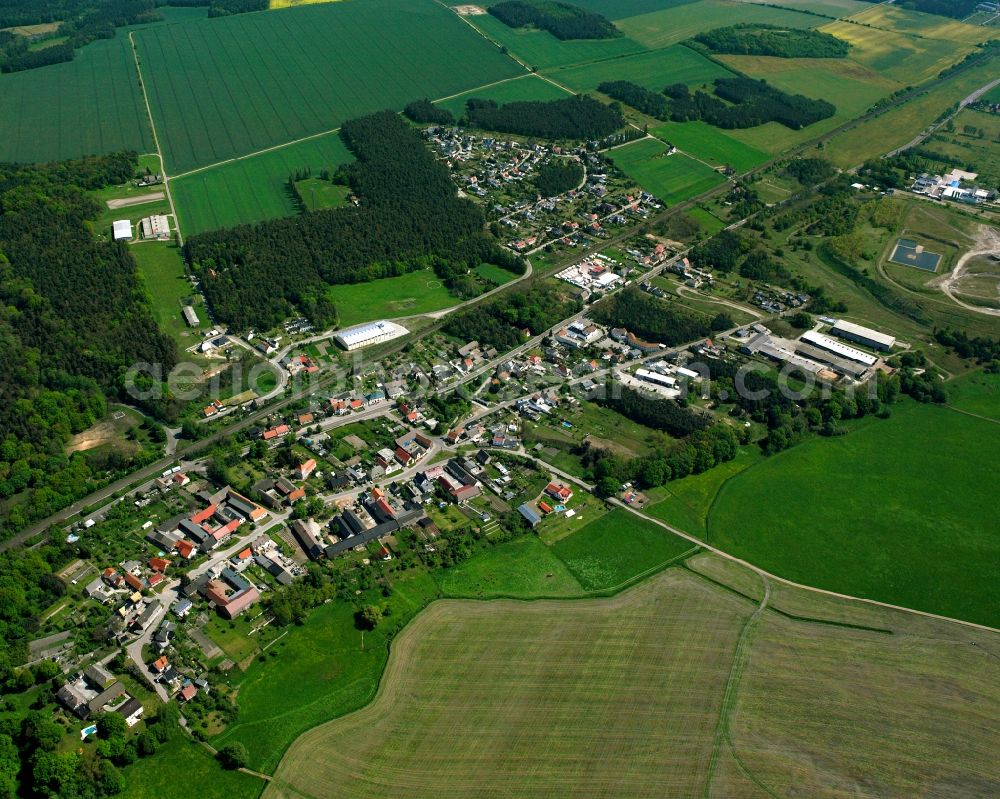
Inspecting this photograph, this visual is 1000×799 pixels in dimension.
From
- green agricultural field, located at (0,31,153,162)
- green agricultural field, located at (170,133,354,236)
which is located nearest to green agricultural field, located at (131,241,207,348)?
green agricultural field, located at (170,133,354,236)

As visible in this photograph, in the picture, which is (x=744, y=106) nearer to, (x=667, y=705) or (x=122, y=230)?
(x=122, y=230)

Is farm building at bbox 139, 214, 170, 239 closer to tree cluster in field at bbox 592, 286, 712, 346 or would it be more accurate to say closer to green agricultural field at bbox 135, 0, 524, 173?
green agricultural field at bbox 135, 0, 524, 173

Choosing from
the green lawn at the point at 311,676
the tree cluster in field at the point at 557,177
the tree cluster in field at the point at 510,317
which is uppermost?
the tree cluster in field at the point at 557,177

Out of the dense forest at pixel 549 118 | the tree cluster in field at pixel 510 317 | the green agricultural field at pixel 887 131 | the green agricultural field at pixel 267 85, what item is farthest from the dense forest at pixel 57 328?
the green agricultural field at pixel 887 131

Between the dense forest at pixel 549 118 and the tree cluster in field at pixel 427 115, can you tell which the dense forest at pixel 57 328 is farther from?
the dense forest at pixel 549 118

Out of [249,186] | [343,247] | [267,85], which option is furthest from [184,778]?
[267,85]

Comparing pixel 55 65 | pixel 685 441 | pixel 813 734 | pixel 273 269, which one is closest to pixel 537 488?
pixel 685 441
